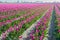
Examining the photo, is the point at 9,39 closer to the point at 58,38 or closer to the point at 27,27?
the point at 58,38

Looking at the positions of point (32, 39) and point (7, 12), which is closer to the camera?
point (32, 39)

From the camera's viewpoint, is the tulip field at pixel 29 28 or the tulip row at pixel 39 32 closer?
the tulip row at pixel 39 32

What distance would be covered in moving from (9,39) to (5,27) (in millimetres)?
4428

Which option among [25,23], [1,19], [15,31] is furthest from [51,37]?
[1,19]

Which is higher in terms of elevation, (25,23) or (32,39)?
(32,39)

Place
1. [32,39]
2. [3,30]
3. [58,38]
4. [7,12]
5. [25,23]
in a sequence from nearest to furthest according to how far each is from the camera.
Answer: [32,39] < [58,38] < [3,30] < [25,23] < [7,12]

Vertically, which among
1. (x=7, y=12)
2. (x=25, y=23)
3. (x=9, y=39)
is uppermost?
(x=9, y=39)

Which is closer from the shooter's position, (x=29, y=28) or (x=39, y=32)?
(x=39, y=32)

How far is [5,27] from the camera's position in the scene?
50.8ft

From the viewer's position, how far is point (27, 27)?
17984mm

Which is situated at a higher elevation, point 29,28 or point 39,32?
point 39,32

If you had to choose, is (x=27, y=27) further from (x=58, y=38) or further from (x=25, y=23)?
(x=58, y=38)

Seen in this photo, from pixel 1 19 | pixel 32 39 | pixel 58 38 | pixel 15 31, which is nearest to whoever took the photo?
pixel 32 39

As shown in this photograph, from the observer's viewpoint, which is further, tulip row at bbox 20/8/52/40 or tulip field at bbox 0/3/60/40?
tulip field at bbox 0/3/60/40
